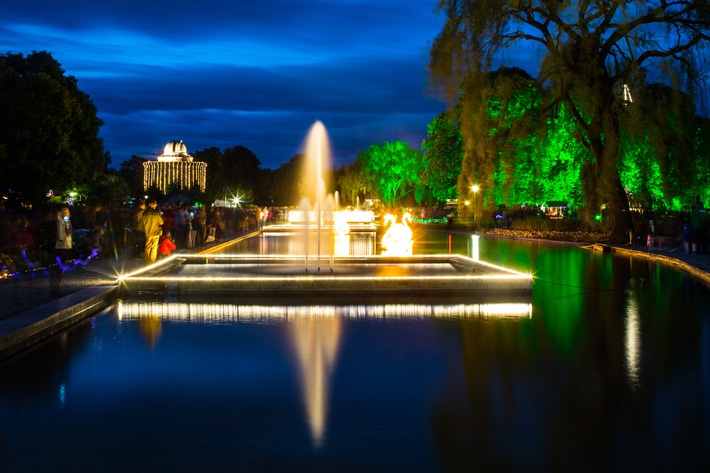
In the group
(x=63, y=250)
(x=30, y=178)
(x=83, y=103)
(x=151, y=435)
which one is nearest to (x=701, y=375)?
(x=151, y=435)

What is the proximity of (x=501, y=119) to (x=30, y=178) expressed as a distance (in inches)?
1177

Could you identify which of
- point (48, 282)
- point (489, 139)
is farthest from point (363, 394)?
point (489, 139)

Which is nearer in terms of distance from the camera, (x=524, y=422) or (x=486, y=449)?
(x=486, y=449)

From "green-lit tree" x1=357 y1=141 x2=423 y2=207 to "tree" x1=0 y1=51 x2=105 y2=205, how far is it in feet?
206

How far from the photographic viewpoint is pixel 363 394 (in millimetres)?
8016

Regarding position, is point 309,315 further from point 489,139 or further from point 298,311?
point 489,139

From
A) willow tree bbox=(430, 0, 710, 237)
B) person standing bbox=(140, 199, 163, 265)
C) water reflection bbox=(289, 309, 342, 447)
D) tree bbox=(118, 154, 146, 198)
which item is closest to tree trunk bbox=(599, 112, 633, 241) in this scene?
willow tree bbox=(430, 0, 710, 237)

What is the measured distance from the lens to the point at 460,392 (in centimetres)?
807

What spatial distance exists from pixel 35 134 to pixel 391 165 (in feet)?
224

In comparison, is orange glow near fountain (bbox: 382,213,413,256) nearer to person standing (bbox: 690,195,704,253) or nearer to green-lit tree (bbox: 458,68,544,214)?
green-lit tree (bbox: 458,68,544,214)

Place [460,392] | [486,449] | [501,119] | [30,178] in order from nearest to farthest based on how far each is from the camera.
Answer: [486,449]
[460,392]
[501,119]
[30,178]

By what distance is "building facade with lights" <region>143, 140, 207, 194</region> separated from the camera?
514 ft

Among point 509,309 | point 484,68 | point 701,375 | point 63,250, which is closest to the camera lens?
point 701,375

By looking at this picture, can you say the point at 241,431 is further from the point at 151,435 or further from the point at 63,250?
the point at 63,250
